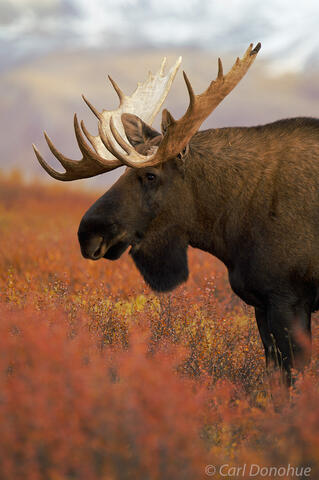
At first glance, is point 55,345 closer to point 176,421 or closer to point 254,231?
point 176,421

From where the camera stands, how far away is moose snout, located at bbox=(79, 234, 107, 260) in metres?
3.34

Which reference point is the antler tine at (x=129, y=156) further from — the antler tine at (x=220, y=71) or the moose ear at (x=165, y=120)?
the antler tine at (x=220, y=71)

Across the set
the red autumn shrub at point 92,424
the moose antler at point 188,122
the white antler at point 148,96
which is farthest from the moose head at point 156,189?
the red autumn shrub at point 92,424

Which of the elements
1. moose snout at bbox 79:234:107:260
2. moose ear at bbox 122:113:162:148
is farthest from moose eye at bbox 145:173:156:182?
moose snout at bbox 79:234:107:260

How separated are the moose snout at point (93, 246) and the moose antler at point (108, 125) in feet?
1.64

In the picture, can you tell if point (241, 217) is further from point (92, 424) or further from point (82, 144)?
point (92, 424)

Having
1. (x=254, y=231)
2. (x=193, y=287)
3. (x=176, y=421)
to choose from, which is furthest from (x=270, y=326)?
(x=193, y=287)

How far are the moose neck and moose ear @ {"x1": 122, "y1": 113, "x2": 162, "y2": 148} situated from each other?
1.03 ft

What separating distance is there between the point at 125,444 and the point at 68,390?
0.98 ft

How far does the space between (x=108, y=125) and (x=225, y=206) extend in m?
1.14

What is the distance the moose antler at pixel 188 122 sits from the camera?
125 inches

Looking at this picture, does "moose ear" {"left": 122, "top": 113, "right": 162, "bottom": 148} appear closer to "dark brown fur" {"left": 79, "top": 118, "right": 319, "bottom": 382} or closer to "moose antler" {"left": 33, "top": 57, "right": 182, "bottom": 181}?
"dark brown fur" {"left": 79, "top": 118, "right": 319, "bottom": 382}

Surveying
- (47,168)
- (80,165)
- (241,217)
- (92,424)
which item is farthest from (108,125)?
(92,424)

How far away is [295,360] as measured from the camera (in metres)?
3.26
